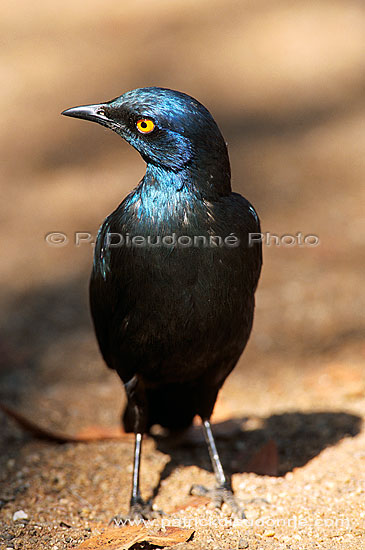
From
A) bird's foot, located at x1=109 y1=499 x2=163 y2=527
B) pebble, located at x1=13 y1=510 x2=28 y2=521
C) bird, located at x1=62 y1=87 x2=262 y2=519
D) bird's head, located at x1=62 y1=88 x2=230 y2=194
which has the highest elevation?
bird's head, located at x1=62 y1=88 x2=230 y2=194

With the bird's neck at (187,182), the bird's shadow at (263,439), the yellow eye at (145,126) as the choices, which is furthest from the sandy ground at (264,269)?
the yellow eye at (145,126)

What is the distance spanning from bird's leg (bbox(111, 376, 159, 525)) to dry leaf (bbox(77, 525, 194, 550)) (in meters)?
0.34

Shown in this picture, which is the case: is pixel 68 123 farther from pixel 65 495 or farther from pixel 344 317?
pixel 65 495

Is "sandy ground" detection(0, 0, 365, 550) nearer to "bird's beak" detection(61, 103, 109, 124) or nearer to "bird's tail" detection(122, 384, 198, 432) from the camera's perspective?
"bird's tail" detection(122, 384, 198, 432)

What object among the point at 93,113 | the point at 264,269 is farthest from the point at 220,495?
the point at 264,269

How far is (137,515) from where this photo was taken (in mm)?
3686

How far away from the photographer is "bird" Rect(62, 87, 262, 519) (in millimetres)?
3260

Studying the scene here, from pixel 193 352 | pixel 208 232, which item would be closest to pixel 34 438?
pixel 193 352

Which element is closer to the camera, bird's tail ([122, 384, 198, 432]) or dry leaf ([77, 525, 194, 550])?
dry leaf ([77, 525, 194, 550])

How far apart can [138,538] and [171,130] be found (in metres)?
1.88

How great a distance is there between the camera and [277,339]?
19.4ft

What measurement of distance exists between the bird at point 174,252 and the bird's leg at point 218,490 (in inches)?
0.7

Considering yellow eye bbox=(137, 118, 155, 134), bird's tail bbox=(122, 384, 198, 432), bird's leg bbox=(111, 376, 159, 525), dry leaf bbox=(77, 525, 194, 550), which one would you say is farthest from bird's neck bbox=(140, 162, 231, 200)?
dry leaf bbox=(77, 525, 194, 550)

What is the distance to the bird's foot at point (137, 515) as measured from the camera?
11.8 ft
